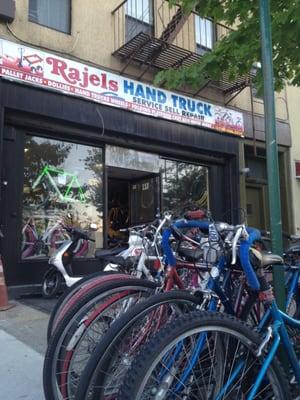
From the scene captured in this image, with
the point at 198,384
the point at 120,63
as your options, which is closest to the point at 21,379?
the point at 198,384

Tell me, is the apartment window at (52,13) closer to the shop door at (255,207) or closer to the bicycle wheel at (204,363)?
the shop door at (255,207)

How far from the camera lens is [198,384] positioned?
7.91 ft

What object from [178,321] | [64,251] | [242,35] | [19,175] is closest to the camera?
[178,321]

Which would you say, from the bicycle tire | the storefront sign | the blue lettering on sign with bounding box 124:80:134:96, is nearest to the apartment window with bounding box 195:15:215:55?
the storefront sign

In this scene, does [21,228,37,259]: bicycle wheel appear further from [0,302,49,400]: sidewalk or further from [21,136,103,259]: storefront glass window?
[0,302,49,400]: sidewalk

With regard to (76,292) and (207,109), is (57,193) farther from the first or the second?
(76,292)

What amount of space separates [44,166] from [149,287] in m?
5.38

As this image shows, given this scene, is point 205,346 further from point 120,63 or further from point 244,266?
point 120,63

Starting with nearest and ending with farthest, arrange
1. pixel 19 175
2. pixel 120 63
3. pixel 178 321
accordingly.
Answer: pixel 178 321 → pixel 19 175 → pixel 120 63

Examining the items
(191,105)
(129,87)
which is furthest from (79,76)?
(191,105)

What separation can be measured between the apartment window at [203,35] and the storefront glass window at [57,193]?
4082 mm

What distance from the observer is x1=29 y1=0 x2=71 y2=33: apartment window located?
823 centimetres

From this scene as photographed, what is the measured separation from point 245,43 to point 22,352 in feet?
14.2

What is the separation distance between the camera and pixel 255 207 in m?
12.2
